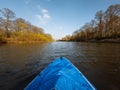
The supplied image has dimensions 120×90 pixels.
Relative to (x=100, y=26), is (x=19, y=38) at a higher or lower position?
lower

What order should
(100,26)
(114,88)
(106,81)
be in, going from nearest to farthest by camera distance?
(114,88)
(106,81)
(100,26)

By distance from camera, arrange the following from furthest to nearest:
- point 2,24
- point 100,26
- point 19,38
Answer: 1. point 100,26
2. point 19,38
3. point 2,24

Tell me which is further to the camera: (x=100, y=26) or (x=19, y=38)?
(x=100, y=26)

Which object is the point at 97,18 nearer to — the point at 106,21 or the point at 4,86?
the point at 106,21

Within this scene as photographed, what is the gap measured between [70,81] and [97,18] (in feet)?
204

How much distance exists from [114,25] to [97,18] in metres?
11.9

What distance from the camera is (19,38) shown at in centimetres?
4956

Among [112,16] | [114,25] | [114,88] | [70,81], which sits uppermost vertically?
[112,16]

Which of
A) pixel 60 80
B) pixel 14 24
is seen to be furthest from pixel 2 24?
pixel 60 80

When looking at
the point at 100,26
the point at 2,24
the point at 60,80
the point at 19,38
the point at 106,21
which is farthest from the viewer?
the point at 100,26

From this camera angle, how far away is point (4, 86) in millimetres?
5836

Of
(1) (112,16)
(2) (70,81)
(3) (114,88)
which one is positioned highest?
(1) (112,16)

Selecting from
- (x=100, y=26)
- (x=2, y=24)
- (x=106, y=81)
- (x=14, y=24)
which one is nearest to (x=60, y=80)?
(x=106, y=81)

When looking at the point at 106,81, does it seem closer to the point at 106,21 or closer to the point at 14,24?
the point at 14,24
